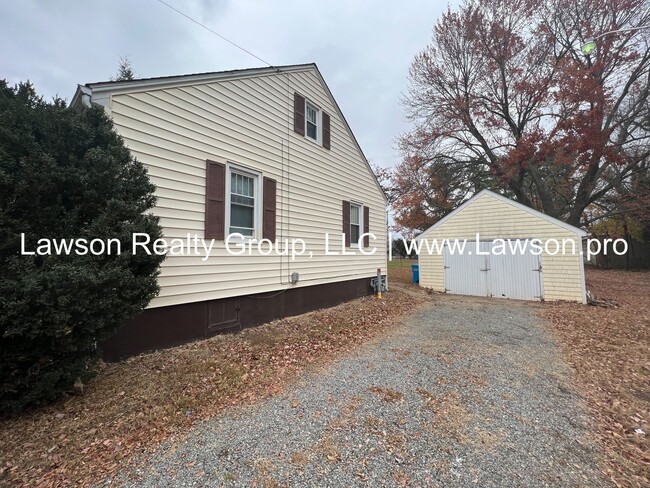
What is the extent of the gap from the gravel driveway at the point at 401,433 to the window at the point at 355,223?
5.60 m

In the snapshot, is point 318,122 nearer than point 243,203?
No

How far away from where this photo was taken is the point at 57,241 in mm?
2783

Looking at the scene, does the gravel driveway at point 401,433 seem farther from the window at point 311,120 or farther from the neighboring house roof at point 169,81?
the window at point 311,120

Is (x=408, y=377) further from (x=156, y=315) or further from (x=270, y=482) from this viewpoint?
(x=156, y=315)

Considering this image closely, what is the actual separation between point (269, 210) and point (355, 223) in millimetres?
4273

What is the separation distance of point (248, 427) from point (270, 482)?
746 mm

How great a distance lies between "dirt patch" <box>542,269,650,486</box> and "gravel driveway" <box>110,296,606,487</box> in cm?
18

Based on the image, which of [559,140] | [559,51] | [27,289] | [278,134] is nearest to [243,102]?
[278,134]

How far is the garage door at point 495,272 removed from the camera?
10531 millimetres

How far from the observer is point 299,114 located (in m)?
7.76

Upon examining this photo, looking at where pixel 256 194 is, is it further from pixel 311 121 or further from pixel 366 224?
pixel 366 224

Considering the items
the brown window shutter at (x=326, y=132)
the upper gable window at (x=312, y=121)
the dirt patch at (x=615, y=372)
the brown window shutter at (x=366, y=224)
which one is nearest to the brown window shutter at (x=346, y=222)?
the brown window shutter at (x=366, y=224)

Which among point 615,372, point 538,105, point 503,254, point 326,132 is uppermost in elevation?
point 538,105

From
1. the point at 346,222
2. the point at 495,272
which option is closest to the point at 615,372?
the point at 346,222
